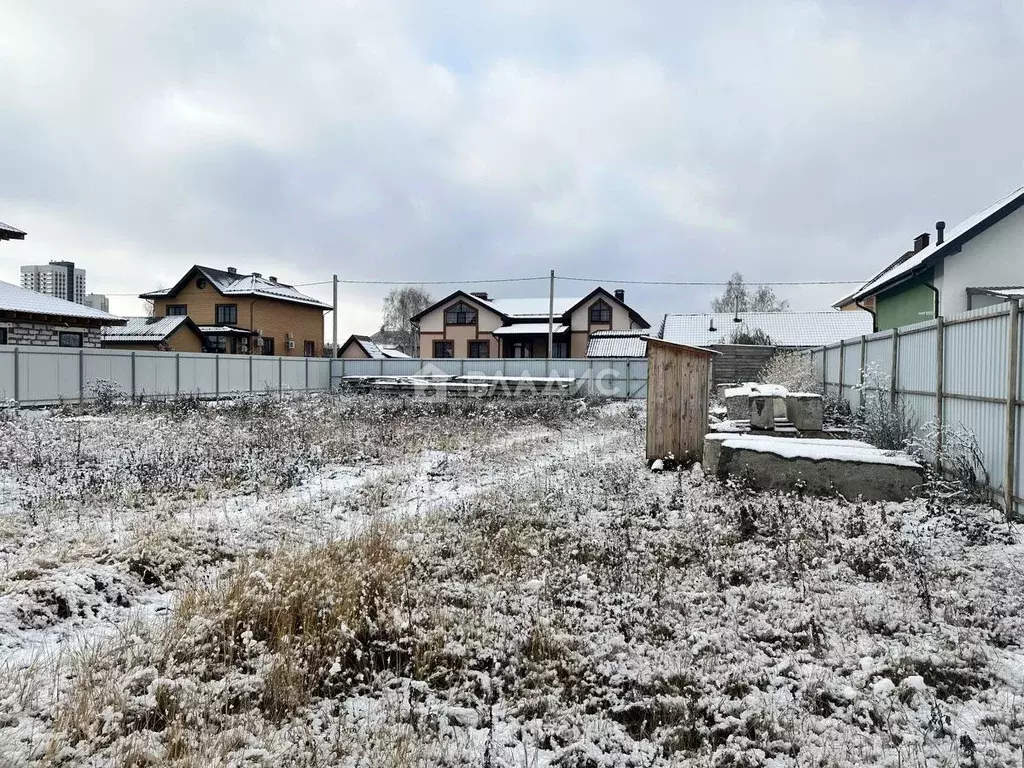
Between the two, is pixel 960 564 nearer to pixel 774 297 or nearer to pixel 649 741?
pixel 649 741

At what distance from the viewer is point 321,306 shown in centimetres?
4059

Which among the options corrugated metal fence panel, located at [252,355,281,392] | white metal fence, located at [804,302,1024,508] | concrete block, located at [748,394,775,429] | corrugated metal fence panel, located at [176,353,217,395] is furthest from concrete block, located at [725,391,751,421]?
corrugated metal fence panel, located at [252,355,281,392]

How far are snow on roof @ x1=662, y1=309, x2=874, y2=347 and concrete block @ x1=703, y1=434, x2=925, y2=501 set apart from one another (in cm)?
2640

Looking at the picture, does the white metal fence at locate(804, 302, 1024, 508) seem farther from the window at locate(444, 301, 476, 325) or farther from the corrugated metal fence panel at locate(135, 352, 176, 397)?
the window at locate(444, 301, 476, 325)

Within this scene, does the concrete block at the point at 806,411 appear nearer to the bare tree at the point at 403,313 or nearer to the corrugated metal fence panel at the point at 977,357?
the corrugated metal fence panel at the point at 977,357

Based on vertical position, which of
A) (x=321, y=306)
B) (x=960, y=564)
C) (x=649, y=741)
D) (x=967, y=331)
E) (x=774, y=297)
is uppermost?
(x=774, y=297)

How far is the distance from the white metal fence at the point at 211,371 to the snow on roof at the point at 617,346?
10.9 metres

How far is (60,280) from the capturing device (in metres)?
35.1

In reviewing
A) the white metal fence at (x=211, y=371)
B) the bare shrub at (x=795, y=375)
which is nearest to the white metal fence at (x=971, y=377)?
the bare shrub at (x=795, y=375)

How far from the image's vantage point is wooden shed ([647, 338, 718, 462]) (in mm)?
9117

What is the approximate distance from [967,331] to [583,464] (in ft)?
16.7

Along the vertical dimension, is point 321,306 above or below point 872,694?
above

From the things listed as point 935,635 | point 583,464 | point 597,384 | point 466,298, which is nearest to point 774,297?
point 466,298

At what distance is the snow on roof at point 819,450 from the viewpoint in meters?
6.63
